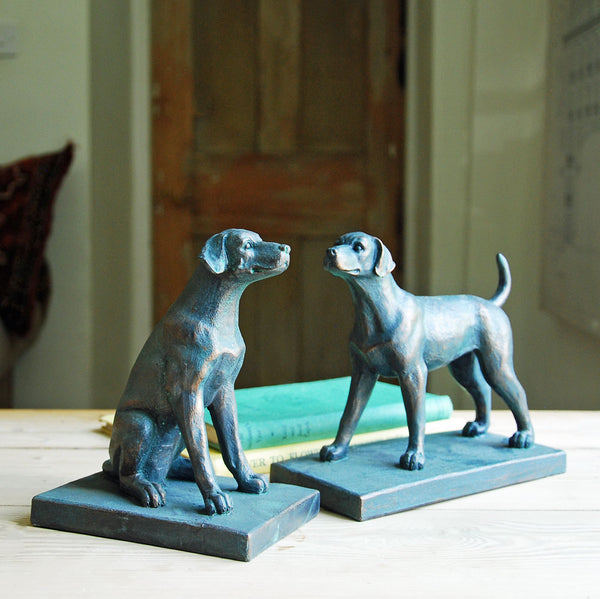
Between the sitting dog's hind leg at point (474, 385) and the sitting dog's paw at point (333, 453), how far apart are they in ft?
0.64

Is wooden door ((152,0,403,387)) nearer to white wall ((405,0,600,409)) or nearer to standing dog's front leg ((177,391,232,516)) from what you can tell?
white wall ((405,0,600,409))

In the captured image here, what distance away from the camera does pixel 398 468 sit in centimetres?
89

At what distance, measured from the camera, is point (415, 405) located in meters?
0.90

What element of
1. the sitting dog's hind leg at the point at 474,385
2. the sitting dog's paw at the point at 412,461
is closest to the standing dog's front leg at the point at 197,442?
the sitting dog's paw at the point at 412,461

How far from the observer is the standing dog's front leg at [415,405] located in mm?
892

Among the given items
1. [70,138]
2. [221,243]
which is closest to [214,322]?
[221,243]

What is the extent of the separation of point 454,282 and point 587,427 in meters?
1.26

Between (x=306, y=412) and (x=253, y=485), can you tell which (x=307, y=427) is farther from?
(x=253, y=485)

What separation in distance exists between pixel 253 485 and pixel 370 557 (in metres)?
0.14

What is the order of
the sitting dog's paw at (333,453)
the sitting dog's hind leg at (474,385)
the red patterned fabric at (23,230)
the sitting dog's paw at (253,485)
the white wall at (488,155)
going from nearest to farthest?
the sitting dog's paw at (253,485) < the sitting dog's paw at (333,453) < the sitting dog's hind leg at (474,385) < the red patterned fabric at (23,230) < the white wall at (488,155)

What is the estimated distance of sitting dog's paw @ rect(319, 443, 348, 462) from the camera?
0.92 m

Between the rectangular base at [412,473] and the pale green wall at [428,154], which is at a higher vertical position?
the pale green wall at [428,154]

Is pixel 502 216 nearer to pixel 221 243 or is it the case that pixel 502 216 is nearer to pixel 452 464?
pixel 452 464

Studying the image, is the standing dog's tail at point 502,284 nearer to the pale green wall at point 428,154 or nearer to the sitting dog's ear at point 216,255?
the sitting dog's ear at point 216,255
